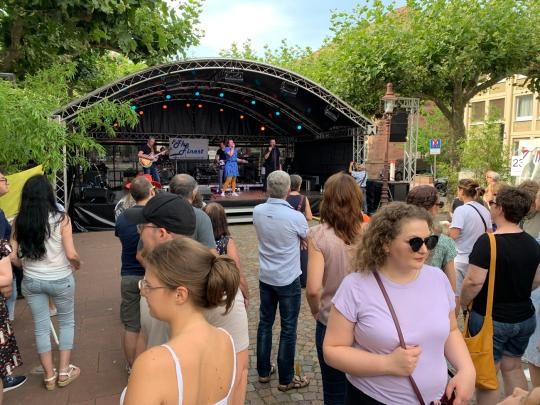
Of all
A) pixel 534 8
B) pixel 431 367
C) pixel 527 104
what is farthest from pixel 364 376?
pixel 527 104

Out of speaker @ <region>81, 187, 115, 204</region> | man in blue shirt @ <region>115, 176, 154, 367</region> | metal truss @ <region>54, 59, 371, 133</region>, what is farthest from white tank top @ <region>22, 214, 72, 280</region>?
speaker @ <region>81, 187, 115, 204</region>

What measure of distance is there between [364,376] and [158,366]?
0.79m

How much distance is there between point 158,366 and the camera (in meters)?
1.03

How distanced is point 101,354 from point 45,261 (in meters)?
1.17

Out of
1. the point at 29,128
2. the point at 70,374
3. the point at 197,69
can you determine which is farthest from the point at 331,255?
the point at 197,69

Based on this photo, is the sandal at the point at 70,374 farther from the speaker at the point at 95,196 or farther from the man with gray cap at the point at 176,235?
the speaker at the point at 95,196

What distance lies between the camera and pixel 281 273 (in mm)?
2932

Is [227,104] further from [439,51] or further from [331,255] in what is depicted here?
[331,255]

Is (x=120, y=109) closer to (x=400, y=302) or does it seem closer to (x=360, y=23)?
(x=400, y=302)

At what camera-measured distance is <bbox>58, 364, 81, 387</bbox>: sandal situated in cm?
306

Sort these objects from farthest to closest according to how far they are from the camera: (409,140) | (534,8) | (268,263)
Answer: (409,140) < (534,8) < (268,263)

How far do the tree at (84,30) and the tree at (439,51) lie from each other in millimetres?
5691

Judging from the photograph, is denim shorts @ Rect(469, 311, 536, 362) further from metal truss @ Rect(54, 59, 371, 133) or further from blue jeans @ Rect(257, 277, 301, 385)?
metal truss @ Rect(54, 59, 371, 133)

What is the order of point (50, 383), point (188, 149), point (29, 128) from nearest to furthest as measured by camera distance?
point (50, 383) → point (29, 128) → point (188, 149)
